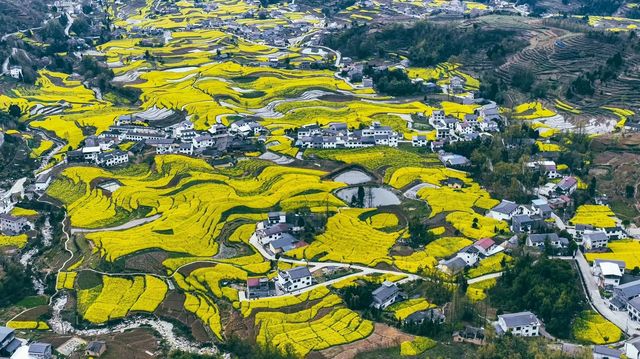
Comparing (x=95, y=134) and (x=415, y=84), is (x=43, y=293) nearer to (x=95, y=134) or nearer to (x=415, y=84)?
(x=95, y=134)

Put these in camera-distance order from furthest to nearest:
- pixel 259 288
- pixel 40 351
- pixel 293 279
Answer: pixel 293 279 → pixel 259 288 → pixel 40 351

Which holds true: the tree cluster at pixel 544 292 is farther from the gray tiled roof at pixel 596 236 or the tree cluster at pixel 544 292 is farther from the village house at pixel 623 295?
the gray tiled roof at pixel 596 236

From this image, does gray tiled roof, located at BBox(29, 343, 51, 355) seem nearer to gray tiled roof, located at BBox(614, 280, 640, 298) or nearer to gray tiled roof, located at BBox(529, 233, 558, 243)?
gray tiled roof, located at BBox(529, 233, 558, 243)

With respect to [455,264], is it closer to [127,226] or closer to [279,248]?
[279,248]

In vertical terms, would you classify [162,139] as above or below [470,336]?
below

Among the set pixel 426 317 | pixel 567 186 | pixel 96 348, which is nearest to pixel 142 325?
pixel 96 348

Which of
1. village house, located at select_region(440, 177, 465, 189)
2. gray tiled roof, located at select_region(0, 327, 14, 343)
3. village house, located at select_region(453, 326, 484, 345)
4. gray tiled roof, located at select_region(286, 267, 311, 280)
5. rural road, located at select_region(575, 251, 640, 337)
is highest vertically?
gray tiled roof, located at select_region(286, 267, 311, 280)

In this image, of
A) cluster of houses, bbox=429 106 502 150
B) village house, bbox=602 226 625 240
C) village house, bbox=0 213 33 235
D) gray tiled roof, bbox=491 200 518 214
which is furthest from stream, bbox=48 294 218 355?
cluster of houses, bbox=429 106 502 150
